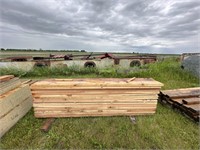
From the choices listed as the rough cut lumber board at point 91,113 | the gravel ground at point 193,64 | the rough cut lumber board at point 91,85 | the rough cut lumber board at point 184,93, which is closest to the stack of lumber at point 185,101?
the rough cut lumber board at point 184,93

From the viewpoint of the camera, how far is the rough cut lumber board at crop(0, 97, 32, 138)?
3.17m

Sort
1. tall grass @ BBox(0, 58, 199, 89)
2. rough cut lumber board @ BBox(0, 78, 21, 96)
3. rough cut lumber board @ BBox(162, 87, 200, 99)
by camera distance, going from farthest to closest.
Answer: tall grass @ BBox(0, 58, 199, 89) → rough cut lumber board @ BBox(162, 87, 200, 99) → rough cut lumber board @ BBox(0, 78, 21, 96)

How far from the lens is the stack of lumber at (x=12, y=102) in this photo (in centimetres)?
321

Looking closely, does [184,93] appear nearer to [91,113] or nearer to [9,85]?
[91,113]

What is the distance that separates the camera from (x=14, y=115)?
3.54 metres

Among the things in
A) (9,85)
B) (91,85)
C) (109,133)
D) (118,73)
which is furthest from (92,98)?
(118,73)

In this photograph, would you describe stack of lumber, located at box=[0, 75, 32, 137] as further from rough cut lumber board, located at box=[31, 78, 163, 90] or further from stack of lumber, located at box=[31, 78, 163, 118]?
rough cut lumber board, located at box=[31, 78, 163, 90]

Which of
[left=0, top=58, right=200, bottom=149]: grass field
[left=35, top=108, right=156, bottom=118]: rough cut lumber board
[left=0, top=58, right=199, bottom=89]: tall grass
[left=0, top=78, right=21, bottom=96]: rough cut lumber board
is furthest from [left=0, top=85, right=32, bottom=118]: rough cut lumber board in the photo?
[left=0, top=58, right=199, bottom=89]: tall grass

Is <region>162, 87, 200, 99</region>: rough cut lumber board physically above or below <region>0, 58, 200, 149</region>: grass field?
above

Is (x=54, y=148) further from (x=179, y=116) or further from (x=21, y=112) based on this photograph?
(x=179, y=116)

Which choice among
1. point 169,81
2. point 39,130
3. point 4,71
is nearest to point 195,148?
point 39,130

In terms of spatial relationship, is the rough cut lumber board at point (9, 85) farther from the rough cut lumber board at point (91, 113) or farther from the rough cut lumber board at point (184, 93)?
the rough cut lumber board at point (184, 93)

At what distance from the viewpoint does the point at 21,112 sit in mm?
3830

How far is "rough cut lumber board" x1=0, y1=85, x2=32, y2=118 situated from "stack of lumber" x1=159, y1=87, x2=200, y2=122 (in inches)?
151
